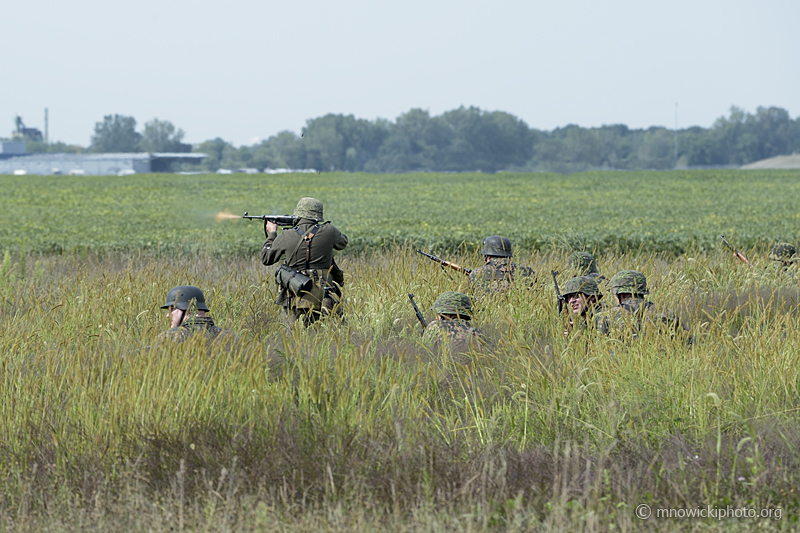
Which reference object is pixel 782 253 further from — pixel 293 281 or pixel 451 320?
pixel 293 281

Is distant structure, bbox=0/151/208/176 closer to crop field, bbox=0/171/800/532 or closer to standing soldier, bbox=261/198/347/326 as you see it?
standing soldier, bbox=261/198/347/326

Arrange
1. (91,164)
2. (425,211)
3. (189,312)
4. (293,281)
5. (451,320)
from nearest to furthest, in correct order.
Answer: (189,312)
(451,320)
(293,281)
(425,211)
(91,164)

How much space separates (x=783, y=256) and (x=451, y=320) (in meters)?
6.83

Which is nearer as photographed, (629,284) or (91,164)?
(629,284)

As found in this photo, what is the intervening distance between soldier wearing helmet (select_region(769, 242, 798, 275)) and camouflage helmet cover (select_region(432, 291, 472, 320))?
19.2ft

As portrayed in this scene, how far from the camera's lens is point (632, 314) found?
616 centimetres

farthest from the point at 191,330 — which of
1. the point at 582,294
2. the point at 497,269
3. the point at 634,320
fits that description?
the point at 497,269

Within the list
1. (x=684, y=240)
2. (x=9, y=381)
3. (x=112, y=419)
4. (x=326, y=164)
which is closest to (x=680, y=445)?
(x=112, y=419)

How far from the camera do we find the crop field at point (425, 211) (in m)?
17.1

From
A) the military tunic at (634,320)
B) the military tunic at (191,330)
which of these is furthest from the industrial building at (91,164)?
the military tunic at (634,320)

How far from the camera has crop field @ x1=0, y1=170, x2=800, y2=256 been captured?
1712 centimetres

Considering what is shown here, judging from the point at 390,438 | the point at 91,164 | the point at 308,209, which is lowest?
the point at 390,438

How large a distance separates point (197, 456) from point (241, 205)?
36.2 m

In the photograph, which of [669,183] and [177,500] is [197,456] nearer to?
[177,500]
